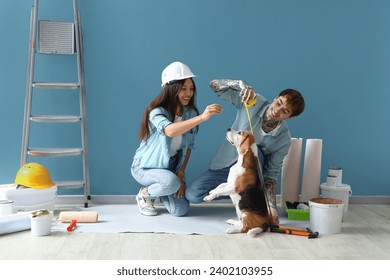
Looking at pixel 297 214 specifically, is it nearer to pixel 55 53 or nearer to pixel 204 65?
pixel 204 65

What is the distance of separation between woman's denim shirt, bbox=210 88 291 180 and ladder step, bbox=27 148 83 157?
102 cm

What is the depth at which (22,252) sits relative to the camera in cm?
257

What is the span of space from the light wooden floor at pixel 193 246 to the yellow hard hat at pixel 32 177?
460 mm

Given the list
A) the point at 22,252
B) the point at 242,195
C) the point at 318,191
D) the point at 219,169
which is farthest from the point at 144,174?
the point at 318,191

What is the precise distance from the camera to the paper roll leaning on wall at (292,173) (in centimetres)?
364

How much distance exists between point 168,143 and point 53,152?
32.8 inches

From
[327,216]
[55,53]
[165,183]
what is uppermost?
[55,53]

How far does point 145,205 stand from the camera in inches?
135

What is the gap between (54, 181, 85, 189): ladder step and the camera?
353 cm

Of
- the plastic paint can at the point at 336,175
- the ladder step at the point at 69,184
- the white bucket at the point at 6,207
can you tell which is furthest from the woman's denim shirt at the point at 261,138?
the white bucket at the point at 6,207

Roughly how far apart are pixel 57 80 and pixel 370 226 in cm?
246

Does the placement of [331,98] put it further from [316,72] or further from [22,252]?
[22,252]

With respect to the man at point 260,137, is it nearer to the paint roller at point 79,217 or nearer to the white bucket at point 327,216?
the white bucket at point 327,216

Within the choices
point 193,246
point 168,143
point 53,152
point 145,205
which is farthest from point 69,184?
point 193,246
